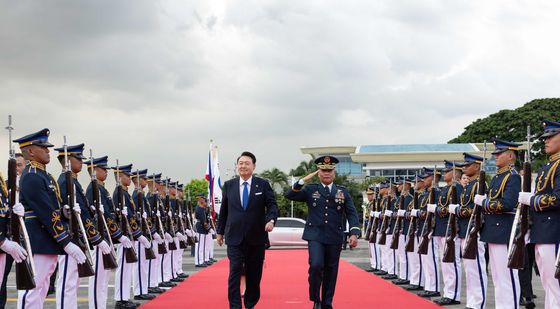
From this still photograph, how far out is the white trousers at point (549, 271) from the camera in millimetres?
6820

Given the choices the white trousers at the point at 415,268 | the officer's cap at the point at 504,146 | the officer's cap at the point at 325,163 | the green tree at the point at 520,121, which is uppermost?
the green tree at the point at 520,121

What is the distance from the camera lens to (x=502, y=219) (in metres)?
8.44

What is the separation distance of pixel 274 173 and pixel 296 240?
34217 millimetres

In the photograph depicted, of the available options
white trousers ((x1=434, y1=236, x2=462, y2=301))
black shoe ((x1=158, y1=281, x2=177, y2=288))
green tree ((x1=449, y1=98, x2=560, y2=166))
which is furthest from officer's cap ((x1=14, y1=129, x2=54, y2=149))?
green tree ((x1=449, y1=98, x2=560, y2=166))

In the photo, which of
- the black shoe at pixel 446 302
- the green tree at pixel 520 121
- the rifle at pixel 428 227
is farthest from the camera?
the green tree at pixel 520 121

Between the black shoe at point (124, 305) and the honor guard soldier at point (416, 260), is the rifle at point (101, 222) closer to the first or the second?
the black shoe at point (124, 305)

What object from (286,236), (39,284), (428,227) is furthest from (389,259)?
(286,236)

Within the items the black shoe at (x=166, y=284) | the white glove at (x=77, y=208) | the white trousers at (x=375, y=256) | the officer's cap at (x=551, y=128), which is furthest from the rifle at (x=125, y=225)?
the white trousers at (x=375, y=256)

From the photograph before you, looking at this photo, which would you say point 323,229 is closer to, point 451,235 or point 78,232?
point 451,235

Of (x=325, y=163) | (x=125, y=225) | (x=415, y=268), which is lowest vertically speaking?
(x=415, y=268)

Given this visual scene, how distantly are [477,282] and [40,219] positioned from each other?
207 inches

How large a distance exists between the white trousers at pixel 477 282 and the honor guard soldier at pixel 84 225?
433 cm

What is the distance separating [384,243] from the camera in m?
15.8

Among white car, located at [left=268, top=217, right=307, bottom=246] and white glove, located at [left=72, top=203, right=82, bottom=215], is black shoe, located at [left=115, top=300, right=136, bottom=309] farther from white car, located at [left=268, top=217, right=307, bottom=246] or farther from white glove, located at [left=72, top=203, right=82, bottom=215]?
white car, located at [left=268, top=217, right=307, bottom=246]
